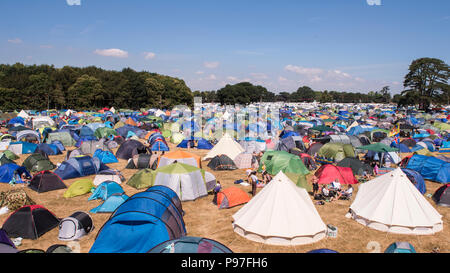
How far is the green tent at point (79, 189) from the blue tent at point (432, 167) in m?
17.8

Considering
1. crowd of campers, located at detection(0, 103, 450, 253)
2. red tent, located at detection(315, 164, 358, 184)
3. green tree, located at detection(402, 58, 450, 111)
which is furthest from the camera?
green tree, located at detection(402, 58, 450, 111)

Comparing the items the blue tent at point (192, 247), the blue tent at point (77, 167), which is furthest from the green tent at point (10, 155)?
the blue tent at point (192, 247)

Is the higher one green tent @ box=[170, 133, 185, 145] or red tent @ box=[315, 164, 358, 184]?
green tent @ box=[170, 133, 185, 145]

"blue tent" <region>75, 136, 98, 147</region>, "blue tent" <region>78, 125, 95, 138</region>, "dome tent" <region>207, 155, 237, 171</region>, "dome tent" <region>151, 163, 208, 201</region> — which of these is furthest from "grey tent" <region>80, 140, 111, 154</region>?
"dome tent" <region>151, 163, 208, 201</region>

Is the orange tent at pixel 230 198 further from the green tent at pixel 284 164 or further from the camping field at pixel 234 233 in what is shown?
the green tent at pixel 284 164

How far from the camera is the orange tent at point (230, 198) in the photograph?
12141mm

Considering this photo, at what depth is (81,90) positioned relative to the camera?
246 feet

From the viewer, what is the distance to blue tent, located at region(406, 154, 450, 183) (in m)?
16.0

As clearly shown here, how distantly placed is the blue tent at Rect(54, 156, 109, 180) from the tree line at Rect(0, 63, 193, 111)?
212ft

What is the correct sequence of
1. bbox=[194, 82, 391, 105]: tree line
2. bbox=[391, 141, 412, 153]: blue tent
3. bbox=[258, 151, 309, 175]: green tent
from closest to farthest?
bbox=[258, 151, 309, 175]: green tent, bbox=[391, 141, 412, 153]: blue tent, bbox=[194, 82, 391, 105]: tree line

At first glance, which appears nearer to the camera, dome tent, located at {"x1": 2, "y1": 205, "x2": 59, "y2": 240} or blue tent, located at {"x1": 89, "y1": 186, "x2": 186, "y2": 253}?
blue tent, located at {"x1": 89, "y1": 186, "x2": 186, "y2": 253}

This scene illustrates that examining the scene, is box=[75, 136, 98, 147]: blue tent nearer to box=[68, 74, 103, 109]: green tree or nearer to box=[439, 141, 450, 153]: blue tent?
box=[439, 141, 450, 153]: blue tent

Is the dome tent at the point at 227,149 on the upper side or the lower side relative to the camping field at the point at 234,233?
upper
